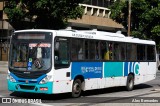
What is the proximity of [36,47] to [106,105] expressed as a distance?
3.30 meters

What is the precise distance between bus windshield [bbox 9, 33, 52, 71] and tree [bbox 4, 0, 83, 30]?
56.6 ft

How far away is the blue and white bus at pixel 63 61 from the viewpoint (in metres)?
14.0

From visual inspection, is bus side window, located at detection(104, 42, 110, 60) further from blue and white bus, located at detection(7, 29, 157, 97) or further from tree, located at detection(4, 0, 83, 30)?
tree, located at detection(4, 0, 83, 30)

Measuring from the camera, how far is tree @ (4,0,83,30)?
32.2 meters

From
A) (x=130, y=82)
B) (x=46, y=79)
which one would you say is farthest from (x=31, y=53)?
(x=130, y=82)

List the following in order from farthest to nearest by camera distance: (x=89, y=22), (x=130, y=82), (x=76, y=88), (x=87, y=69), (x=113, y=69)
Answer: (x=89, y=22)
(x=130, y=82)
(x=113, y=69)
(x=87, y=69)
(x=76, y=88)

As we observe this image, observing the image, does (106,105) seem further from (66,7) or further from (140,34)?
(140,34)

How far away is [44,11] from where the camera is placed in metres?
32.5

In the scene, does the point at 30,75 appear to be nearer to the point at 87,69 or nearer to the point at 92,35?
the point at 87,69

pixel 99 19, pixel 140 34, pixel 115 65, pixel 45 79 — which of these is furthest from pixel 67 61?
pixel 99 19

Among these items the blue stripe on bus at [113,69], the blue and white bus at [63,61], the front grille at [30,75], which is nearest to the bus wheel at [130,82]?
the blue stripe on bus at [113,69]

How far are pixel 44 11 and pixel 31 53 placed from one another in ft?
61.0

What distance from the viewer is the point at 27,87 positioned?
14188 mm

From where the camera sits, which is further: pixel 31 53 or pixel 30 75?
pixel 31 53
